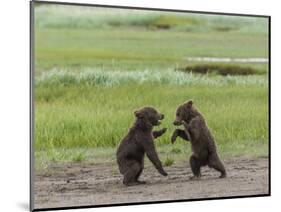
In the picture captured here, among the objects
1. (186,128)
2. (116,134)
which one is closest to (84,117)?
(116,134)

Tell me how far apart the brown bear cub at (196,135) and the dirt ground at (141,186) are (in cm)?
8

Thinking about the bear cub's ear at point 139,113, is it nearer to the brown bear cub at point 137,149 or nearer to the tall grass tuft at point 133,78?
the brown bear cub at point 137,149

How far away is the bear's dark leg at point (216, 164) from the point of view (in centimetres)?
682

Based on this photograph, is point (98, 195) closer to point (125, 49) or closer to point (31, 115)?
point (31, 115)

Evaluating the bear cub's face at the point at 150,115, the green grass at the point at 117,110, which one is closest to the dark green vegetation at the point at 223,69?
the green grass at the point at 117,110

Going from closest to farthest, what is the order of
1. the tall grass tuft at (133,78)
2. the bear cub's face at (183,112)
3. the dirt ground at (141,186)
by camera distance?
the dirt ground at (141,186) < the tall grass tuft at (133,78) < the bear cub's face at (183,112)

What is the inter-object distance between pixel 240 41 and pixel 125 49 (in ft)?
3.81

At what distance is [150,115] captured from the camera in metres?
6.60

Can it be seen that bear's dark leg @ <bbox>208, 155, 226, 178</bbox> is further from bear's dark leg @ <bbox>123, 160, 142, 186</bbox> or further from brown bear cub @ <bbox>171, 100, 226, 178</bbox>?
bear's dark leg @ <bbox>123, 160, 142, 186</bbox>

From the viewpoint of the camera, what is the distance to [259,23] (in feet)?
23.4

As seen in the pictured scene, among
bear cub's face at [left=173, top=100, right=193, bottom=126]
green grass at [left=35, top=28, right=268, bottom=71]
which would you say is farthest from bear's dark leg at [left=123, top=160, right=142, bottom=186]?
green grass at [left=35, top=28, right=268, bottom=71]

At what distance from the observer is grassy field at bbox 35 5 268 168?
250 inches

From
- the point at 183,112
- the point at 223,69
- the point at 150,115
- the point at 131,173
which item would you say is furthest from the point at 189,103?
the point at 131,173

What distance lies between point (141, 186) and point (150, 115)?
0.62 metres
